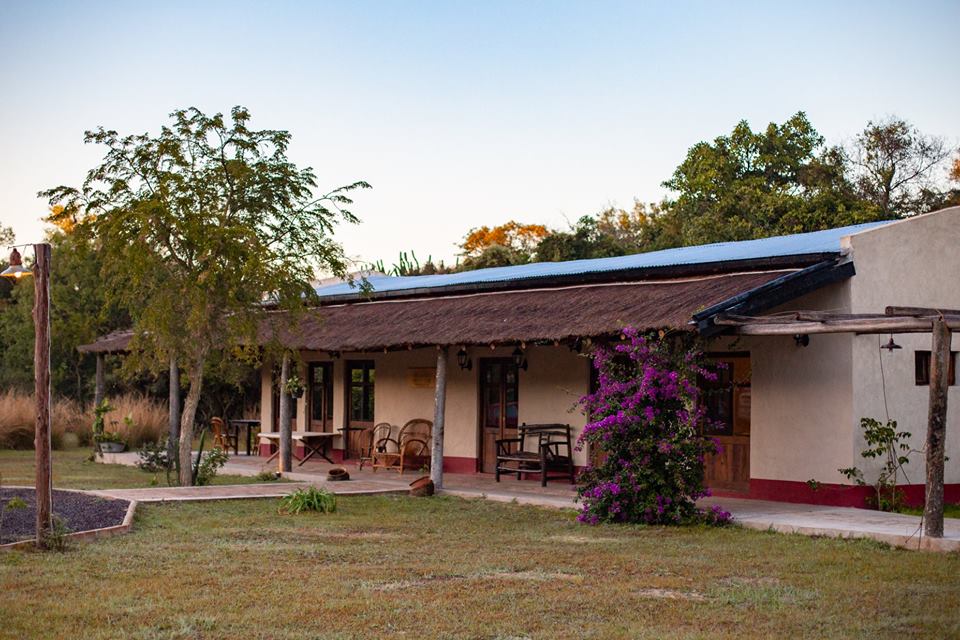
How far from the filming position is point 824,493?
13.5 m

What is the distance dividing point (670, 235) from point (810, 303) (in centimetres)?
2174

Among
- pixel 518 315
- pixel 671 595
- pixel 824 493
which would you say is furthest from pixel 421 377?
pixel 671 595

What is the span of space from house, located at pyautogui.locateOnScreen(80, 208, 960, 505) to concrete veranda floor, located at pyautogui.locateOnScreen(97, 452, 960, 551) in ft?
2.38

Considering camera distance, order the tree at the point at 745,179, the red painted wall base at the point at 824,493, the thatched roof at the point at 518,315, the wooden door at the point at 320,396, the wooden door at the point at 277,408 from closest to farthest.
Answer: the thatched roof at the point at 518,315, the red painted wall base at the point at 824,493, the wooden door at the point at 320,396, the wooden door at the point at 277,408, the tree at the point at 745,179

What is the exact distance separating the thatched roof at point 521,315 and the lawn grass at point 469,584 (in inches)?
105

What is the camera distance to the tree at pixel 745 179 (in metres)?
32.0

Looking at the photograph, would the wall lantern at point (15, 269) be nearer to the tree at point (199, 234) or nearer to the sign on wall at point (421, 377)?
the tree at point (199, 234)

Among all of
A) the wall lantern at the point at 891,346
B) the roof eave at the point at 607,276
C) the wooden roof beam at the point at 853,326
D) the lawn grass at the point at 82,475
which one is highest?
the roof eave at the point at 607,276

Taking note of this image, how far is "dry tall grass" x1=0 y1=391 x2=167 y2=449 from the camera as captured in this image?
Result: 24.1m

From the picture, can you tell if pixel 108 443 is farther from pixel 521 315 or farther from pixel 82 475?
pixel 521 315

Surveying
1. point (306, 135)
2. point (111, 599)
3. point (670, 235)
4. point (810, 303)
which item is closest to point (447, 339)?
point (306, 135)

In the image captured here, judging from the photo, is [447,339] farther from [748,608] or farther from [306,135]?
[748,608]

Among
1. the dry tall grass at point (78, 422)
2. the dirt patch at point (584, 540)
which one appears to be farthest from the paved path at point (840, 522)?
the dry tall grass at point (78, 422)

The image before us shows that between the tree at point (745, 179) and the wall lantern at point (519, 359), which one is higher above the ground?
the tree at point (745, 179)
